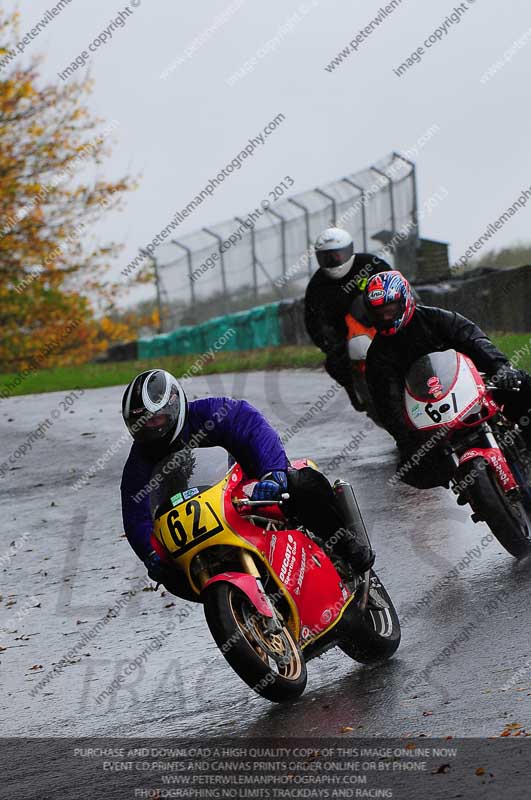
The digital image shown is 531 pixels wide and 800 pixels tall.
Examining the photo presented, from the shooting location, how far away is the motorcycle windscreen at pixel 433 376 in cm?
830

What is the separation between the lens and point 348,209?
2717 centimetres

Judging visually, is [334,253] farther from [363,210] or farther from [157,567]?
[363,210]

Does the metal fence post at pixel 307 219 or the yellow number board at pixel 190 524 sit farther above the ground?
the yellow number board at pixel 190 524

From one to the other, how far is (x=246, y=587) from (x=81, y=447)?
10264 mm

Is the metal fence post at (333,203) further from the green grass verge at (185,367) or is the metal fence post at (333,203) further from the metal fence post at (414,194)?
the green grass verge at (185,367)

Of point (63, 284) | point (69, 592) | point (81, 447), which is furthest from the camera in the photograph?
point (63, 284)

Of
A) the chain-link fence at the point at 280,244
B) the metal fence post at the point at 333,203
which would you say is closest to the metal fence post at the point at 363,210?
the chain-link fence at the point at 280,244

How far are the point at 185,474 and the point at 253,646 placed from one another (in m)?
0.85

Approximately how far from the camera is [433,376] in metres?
8.35

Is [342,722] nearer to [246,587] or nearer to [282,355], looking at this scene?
[246,587]

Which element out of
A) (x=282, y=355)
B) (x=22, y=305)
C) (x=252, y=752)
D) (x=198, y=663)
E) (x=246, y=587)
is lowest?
(x=22, y=305)

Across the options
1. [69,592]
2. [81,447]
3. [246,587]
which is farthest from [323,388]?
[246,587]

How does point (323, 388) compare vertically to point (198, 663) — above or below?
below

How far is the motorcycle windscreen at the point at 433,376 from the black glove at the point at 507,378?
25 cm
